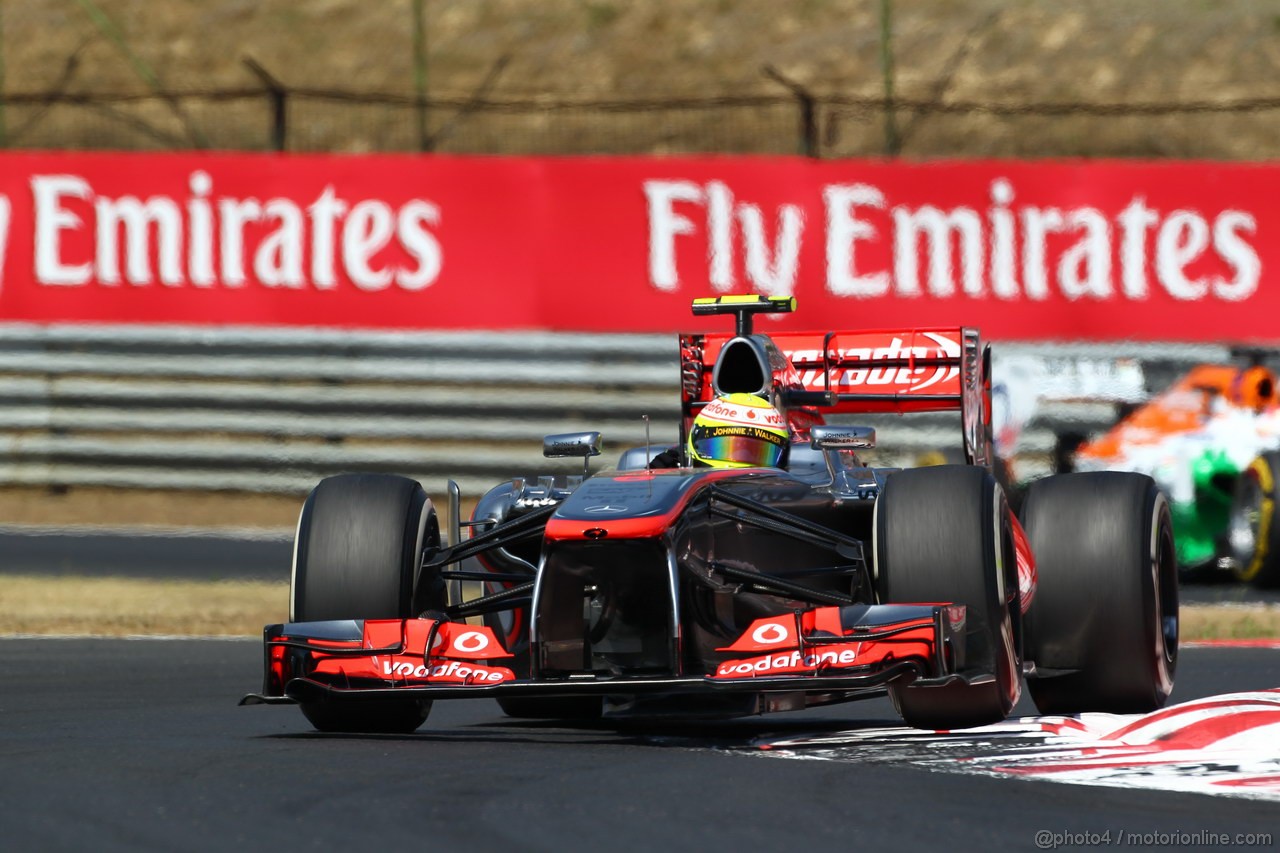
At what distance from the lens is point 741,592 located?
8.04 metres

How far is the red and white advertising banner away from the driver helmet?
839cm

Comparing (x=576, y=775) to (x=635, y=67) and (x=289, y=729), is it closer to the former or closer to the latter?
(x=289, y=729)

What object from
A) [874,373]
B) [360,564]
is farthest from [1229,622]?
[360,564]

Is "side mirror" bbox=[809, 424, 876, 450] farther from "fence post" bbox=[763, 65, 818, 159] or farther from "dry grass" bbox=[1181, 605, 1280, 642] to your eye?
"fence post" bbox=[763, 65, 818, 159]

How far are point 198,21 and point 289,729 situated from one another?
860 inches

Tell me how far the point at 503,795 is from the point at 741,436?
9.36ft

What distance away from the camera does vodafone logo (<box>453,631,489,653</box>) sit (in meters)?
7.69

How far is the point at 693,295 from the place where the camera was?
17.7 metres

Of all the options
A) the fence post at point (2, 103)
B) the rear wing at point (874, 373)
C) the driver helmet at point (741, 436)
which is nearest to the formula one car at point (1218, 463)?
the rear wing at point (874, 373)

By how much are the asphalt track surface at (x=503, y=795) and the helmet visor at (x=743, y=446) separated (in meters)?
1.02

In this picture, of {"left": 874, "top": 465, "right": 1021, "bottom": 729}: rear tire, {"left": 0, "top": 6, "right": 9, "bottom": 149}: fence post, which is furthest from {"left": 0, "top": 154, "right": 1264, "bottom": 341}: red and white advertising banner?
{"left": 874, "top": 465, "right": 1021, "bottom": 729}: rear tire

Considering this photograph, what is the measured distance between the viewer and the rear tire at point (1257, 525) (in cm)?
1434

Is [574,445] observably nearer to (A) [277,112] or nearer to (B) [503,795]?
(B) [503,795]

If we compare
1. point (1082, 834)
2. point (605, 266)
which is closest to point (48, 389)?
point (605, 266)
